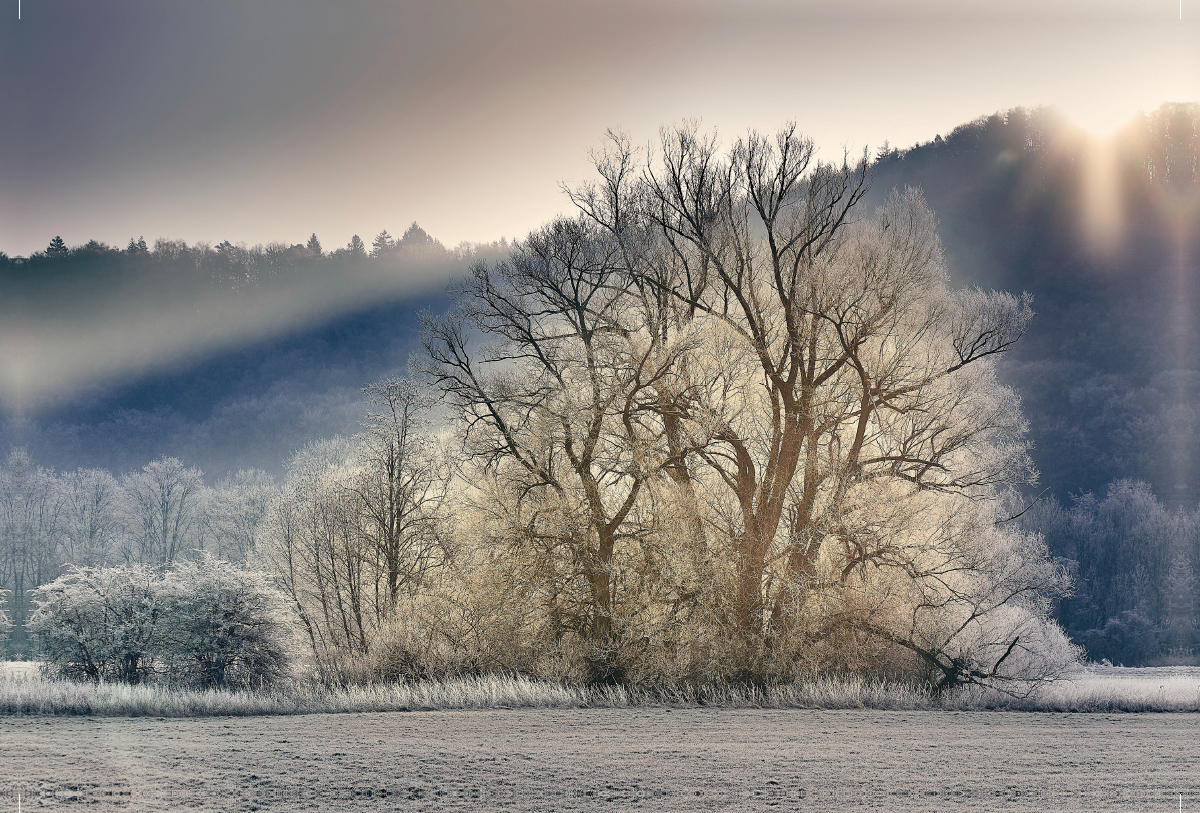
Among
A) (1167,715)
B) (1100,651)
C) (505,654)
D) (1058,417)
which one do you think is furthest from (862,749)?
(1058,417)

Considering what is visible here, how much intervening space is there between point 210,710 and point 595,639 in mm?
8027

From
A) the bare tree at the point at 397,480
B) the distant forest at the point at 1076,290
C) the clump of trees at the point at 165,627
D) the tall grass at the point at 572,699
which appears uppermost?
the distant forest at the point at 1076,290

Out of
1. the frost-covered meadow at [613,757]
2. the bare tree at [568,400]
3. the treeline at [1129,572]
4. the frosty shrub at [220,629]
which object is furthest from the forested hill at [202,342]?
the frost-covered meadow at [613,757]

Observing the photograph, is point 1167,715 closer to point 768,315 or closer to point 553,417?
point 768,315

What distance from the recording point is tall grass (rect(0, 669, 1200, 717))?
1410 cm

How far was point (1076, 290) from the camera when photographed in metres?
99.8

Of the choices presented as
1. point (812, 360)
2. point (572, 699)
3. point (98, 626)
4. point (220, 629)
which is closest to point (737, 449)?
point (812, 360)

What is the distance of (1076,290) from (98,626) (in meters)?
108

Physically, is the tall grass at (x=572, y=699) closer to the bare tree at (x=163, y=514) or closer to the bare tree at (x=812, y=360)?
the bare tree at (x=812, y=360)

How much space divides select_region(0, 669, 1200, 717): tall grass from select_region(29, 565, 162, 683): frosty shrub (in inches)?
159

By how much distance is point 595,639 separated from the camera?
18828 millimetres

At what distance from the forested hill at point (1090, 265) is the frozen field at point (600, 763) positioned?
71.8 m

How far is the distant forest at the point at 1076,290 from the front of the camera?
6794 centimetres

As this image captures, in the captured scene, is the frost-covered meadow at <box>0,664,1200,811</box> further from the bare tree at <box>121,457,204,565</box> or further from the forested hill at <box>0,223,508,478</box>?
the forested hill at <box>0,223,508,478</box>
